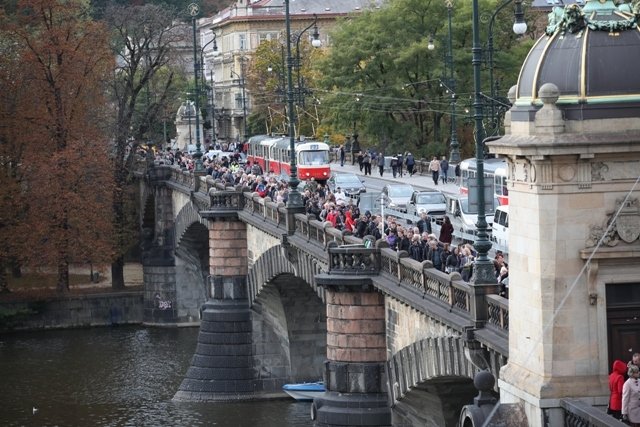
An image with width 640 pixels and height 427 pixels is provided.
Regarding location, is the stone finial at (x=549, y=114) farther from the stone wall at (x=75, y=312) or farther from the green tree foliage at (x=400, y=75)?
the green tree foliage at (x=400, y=75)

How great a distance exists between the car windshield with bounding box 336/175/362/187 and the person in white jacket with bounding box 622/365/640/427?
54229mm

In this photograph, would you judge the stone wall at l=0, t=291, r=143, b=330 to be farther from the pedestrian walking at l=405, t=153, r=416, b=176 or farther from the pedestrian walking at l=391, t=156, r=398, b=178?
the pedestrian walking at l=405, t=153, r=416, b=176

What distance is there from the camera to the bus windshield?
8262 centimetres

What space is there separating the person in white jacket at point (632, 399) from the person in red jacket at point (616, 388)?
27cm

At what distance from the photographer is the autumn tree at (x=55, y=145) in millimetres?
78062

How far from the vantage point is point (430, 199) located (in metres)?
60.8

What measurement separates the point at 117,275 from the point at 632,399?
65.5 metres

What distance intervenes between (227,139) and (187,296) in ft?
246

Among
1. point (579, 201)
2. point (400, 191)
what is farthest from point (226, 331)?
point (579, 201)

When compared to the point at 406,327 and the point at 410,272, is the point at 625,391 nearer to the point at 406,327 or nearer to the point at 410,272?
the point at 410,272

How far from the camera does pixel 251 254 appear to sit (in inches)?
2283

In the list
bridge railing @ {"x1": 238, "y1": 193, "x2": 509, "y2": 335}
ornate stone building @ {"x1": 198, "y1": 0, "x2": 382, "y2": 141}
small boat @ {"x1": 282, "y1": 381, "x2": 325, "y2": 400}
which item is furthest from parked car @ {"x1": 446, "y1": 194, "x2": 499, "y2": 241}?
ornate stone building @ {"x1": 198, "y1": 0, "x2": 382, "y2": 141}

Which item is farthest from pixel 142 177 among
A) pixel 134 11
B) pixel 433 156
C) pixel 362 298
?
pixel 362 298

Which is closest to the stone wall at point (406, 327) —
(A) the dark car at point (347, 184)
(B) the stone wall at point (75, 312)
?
(A) the dark car at point (347, 184)
